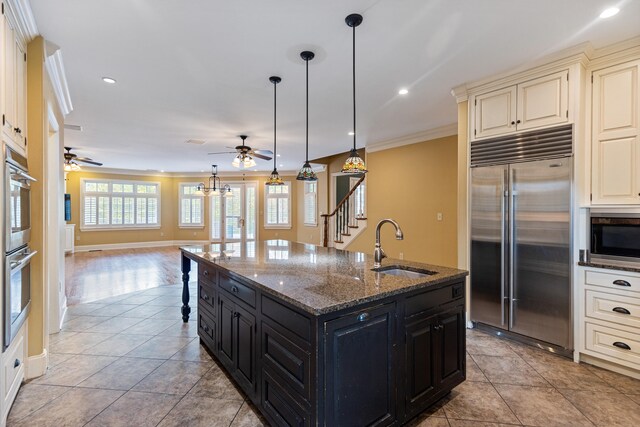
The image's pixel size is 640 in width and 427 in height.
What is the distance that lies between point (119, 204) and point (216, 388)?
969 cm

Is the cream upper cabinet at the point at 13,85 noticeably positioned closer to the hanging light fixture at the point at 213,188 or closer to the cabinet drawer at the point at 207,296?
the cabinet drawer at the point at 207,296

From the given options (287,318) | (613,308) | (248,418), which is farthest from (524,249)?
(248,418)

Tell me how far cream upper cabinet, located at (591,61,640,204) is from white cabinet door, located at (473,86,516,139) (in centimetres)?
61

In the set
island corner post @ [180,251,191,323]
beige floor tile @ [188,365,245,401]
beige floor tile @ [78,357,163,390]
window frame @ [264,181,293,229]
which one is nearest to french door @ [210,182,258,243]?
window frame @ [264,181,293,229]

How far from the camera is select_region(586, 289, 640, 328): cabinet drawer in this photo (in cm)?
249

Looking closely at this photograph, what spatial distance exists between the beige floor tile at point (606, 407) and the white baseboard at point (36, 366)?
3911 mm

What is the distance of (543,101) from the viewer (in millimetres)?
2910

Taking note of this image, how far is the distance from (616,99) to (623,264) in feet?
4.40

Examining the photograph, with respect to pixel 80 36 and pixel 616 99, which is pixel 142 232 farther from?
pixel 616 99

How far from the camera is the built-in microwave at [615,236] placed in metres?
2.52

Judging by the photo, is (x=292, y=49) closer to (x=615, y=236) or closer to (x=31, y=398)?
(x=615, y=236)

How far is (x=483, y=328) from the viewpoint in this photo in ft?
11.1

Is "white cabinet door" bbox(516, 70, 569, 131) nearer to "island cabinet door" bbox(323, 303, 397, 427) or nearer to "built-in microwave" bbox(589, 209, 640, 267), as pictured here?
→ "built-in microwave" bbox(589, 209, 640, 267)

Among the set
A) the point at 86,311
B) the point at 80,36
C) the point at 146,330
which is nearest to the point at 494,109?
the point at 80,36
